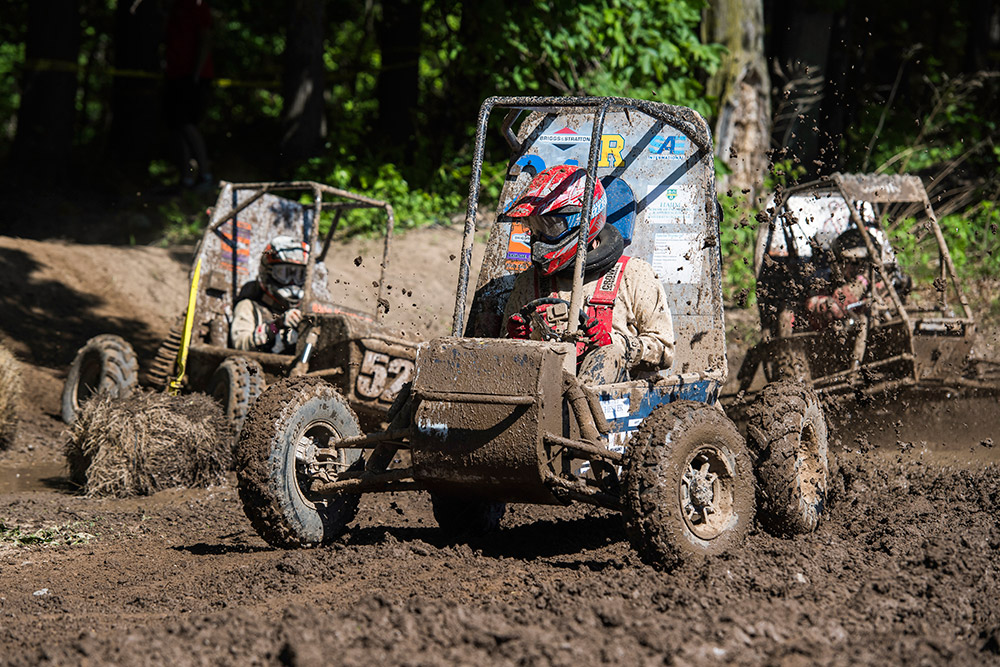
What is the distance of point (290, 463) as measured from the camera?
548 cm

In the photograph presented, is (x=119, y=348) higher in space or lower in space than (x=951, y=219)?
lower

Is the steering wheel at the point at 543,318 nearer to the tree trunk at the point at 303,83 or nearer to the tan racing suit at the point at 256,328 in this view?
the tan racing suit at the point at 256,328

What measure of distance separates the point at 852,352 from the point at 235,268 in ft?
18.4

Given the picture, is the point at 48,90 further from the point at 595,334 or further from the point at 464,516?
the point at 595,334

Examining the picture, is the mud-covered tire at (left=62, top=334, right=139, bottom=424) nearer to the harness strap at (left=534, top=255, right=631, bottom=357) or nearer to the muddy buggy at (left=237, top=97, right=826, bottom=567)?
the muddy buggy at (left=237, top=97, right=826, bottom=567)

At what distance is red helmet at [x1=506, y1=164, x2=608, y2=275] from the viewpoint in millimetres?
5730

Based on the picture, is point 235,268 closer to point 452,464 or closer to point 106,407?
point 106,407

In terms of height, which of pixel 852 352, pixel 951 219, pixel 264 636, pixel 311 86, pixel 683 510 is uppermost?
pixel 311 86

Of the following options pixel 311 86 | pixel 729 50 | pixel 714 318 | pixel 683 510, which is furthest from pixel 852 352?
pixel 311 86

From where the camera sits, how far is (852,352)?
31.2 ft

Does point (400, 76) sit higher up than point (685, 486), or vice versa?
point (400, 76)

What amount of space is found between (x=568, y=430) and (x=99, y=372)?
651cm

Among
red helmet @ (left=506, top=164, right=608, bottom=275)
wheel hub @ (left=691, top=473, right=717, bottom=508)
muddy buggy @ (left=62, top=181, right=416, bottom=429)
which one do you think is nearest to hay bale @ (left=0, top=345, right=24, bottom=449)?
muddy buggy @ (left=62, top=181, right=416, bottom=429)

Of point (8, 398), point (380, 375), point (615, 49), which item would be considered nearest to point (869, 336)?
point (380, 375)
